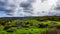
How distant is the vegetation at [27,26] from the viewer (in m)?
9.62

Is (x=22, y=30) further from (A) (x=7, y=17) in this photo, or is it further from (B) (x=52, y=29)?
(B) (x=52, y=29)

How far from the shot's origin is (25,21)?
10.5 meters

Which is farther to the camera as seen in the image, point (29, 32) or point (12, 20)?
point (12, 20)

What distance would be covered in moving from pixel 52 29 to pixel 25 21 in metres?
2.33

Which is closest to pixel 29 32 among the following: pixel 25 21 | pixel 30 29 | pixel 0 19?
pixel 30 29

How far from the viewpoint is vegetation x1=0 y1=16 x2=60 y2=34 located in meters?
9.62

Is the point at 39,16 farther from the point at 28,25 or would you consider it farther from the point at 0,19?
the point at 0,19

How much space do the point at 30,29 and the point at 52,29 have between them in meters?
1.71

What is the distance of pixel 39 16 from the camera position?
10844 millimetres

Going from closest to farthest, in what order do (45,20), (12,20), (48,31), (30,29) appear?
(48,31), (30,29), (12,20), (45,20)

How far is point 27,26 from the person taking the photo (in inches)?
401

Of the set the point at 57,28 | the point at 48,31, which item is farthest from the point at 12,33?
the point at 57,28

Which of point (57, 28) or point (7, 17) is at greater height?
point (7, 17)

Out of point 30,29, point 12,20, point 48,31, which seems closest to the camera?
point 48,31
